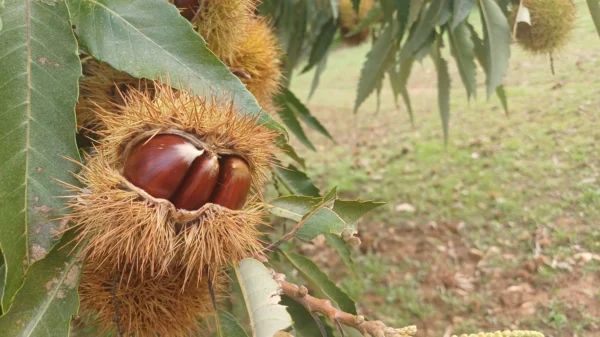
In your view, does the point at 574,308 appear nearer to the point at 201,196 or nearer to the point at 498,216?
the point at 498,216

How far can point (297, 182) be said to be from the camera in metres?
1.12

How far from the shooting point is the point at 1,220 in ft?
1.87

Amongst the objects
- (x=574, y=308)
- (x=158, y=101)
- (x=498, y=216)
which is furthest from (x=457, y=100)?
(x=158, y=101)

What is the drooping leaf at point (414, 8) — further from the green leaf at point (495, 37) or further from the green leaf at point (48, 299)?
the green leaf at point (48, 299)

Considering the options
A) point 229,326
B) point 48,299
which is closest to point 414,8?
point 229,326

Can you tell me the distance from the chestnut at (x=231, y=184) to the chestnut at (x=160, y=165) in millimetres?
39

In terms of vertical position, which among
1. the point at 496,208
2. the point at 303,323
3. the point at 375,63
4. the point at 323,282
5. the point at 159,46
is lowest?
the point at 496,208

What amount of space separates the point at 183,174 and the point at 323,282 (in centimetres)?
45

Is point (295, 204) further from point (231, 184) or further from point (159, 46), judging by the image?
point (159, 46)

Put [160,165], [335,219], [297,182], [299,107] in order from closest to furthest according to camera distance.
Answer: [160,165] → [335,219] → [297,182] → [299,107]

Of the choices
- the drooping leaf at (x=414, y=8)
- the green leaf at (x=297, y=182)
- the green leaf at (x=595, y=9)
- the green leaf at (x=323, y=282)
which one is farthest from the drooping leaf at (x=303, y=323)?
the green leaf at (x=595, y=9)

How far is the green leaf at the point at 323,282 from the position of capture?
0.93m

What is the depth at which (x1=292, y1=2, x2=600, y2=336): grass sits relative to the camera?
220 cm

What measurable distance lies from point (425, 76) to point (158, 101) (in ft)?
8.90
